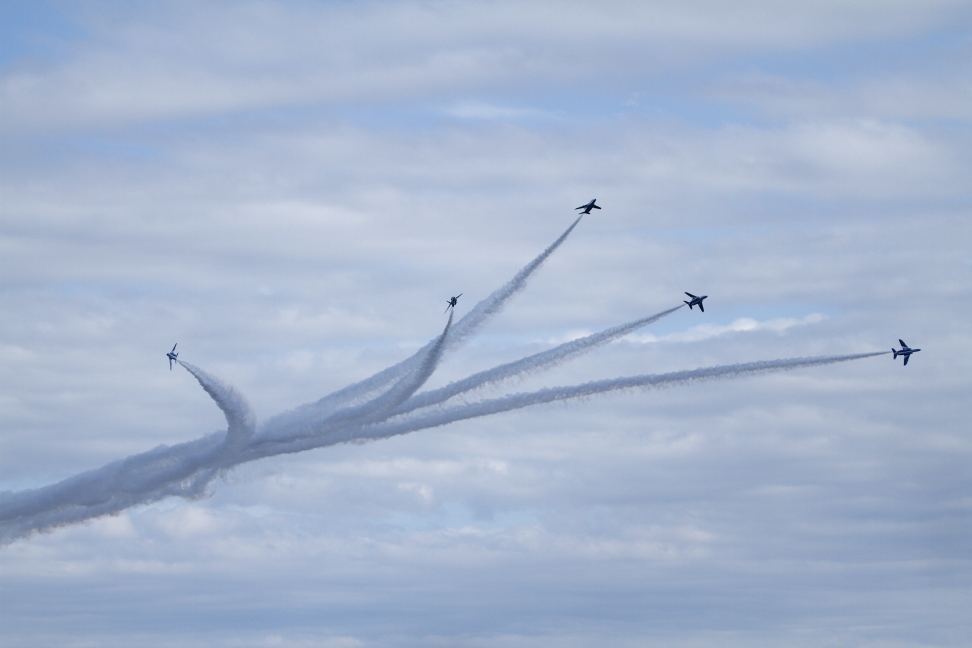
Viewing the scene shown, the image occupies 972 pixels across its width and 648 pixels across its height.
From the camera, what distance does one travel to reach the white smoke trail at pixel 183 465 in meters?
113

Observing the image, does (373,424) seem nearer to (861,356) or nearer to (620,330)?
(620,330)

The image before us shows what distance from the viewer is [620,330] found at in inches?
4464

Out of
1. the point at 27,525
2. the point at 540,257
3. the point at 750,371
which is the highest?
the point at 540,257

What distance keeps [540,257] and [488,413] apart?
41.8 feet

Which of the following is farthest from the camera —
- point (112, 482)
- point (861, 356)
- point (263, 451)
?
point (112, 482)

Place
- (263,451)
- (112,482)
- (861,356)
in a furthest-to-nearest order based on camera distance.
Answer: (112,482)
(263,451)
(861,356)

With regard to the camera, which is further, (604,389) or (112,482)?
(112,482)

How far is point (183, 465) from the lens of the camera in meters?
122

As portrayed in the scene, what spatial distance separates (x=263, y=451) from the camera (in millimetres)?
118000

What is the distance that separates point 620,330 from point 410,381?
16622mm

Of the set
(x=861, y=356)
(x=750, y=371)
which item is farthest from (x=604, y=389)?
(x=861, y=356)

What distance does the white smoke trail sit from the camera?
113 metres

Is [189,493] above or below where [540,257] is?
below

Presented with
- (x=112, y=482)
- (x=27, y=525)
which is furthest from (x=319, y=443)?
(x=27, y=525)
